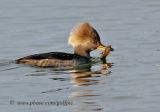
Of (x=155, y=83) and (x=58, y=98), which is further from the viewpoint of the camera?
(x=155, y=83)

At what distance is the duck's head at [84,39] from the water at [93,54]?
0.51 metres

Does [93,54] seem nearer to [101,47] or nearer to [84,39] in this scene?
[101,47]

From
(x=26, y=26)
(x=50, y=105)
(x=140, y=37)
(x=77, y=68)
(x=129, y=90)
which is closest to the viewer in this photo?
(x=50, y=105)

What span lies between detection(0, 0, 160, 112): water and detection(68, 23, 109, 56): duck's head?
0.51m

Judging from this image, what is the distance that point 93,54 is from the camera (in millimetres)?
19188

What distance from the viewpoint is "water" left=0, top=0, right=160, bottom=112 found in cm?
1384

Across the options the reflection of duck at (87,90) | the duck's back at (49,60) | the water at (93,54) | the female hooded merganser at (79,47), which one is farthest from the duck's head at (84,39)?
the reflection of duck at (87,90)

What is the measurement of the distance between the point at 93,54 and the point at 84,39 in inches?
50.9

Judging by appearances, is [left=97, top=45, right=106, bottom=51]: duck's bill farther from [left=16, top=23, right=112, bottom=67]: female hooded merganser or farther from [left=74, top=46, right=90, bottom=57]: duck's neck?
[left=74, top=46, right=90, bottom=57]: duck's neck

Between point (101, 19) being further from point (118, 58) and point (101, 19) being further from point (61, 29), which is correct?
point (118, 58)

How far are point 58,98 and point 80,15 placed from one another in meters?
9.29

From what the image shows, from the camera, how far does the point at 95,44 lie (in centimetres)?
1808

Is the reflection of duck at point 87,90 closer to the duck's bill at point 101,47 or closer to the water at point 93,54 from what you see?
the water at point 93,54

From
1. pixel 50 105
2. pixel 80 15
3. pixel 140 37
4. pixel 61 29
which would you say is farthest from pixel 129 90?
pixel 80 15
